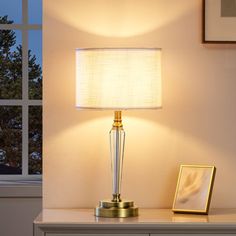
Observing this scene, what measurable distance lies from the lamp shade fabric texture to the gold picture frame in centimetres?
33

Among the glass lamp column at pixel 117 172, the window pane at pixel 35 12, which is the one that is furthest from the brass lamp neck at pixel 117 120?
the window pane at pixel 35 12

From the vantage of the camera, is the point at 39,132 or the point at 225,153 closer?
the point at 225,153

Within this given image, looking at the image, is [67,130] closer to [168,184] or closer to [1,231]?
[168,184]

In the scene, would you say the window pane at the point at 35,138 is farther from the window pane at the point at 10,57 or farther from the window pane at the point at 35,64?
the window pane at the point at 10,57

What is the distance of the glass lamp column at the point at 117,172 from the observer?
98.3 inches

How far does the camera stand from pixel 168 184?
271 centimetres

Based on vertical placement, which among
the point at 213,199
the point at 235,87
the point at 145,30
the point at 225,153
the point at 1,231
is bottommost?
the point at 1,231

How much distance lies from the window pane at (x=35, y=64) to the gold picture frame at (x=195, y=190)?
6.25 ft

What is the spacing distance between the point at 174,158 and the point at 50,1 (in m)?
0.76

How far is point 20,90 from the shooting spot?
4.33 meters

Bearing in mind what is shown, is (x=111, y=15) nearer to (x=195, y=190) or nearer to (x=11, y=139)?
→ (x=195, y=190)

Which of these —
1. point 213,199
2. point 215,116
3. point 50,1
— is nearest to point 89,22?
point 50,1

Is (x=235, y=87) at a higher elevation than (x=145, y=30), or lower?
lower

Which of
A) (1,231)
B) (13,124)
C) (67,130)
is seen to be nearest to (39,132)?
(13,124)
